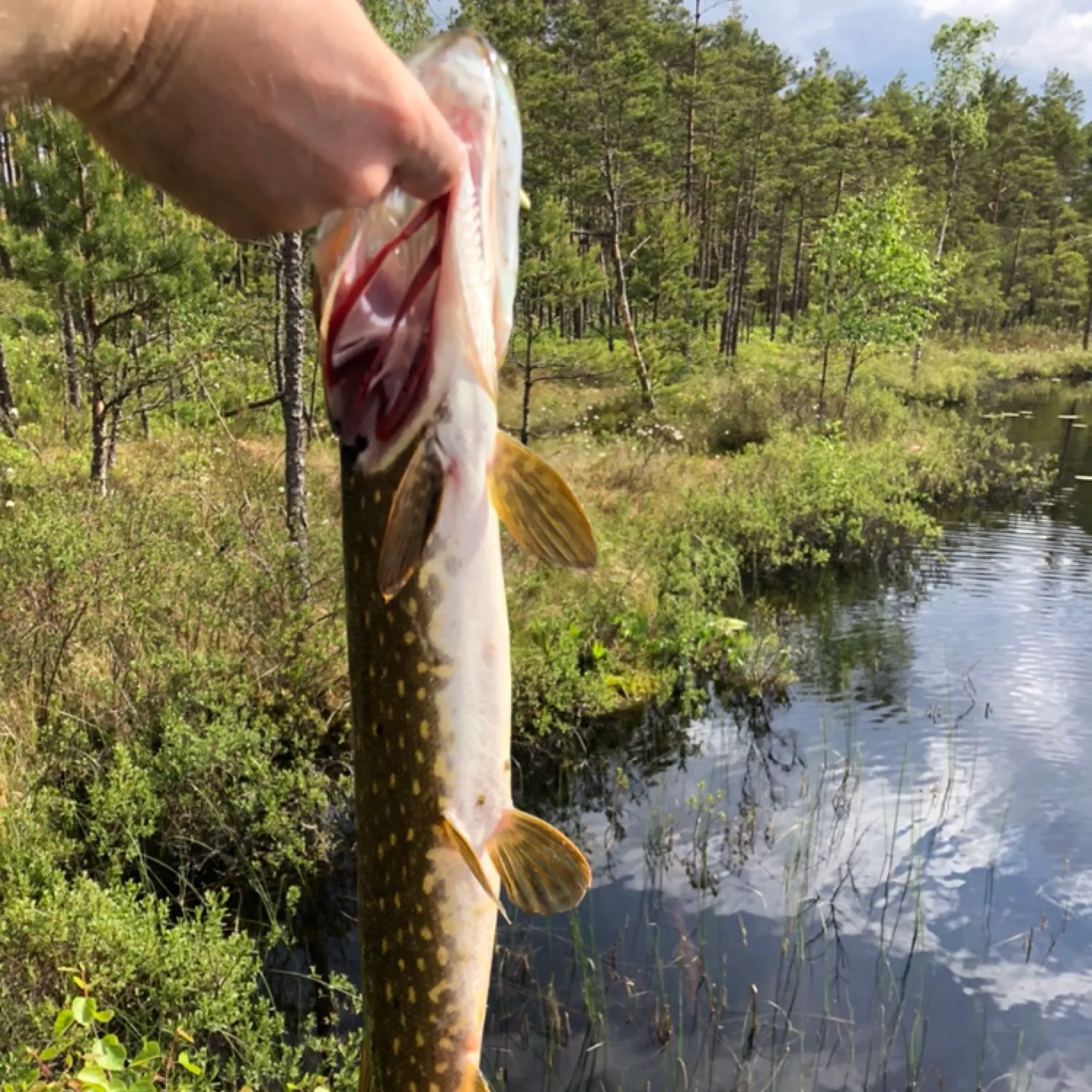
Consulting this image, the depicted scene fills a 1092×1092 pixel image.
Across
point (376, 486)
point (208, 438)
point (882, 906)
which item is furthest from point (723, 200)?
point (376, 486)

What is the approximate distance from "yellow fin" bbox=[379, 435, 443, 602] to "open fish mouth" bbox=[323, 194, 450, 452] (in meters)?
0.06

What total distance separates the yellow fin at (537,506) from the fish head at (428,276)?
106 millimetres

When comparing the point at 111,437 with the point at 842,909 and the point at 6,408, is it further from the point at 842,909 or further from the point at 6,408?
the point at 842,909

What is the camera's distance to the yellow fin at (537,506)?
49.4 inches

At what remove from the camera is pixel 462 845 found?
139cm

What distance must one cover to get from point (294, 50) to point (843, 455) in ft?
47.3

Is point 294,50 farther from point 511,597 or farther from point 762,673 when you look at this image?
point 762,673

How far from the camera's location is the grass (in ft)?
11.6

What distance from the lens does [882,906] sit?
17.9 ft

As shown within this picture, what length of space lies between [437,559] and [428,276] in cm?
40

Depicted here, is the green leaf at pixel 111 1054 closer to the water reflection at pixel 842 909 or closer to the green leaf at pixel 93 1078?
the green leaf at pixel 93 1078

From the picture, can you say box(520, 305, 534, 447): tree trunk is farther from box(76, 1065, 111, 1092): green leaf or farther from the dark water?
box(76, 1065, 111, 1092): green leaf

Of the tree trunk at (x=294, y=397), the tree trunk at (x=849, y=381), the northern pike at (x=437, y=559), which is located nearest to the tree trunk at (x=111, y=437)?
the tree trunk at (x=294, y=397)

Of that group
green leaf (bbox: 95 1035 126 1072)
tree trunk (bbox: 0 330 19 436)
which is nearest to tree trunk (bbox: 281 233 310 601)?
green leaf (bbox: 95 1035 126 1072)
